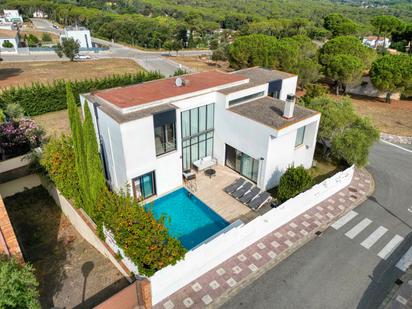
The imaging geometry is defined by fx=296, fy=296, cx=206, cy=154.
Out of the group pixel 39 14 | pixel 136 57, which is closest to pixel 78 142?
pixel 136 57

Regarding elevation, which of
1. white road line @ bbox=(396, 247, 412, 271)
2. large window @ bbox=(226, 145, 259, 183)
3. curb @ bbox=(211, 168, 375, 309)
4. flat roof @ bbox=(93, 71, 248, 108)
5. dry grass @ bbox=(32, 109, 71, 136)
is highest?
flat roof @ bbox=(93, 71, 248, 108)

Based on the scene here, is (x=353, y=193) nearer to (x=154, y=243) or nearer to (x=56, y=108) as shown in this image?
(x=154, y=243)

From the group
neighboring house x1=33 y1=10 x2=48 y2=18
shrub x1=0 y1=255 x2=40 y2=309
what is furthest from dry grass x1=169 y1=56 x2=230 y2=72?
neighboring house x1=33 y1=10 x2=48 y2=18

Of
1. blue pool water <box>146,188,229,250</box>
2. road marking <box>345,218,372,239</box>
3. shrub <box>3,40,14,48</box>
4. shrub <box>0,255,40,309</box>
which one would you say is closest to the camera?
shrub <box>0,255,40,309</box>

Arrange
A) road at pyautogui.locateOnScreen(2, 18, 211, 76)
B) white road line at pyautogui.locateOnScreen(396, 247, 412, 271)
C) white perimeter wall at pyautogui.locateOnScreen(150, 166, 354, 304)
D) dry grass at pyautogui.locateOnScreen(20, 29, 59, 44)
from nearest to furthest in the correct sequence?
white perimeter wall at pyautogui.locateOnScreen(150, 166, 354, 304) < white road line at pyautogui.locateOnScreen(396, 247, 412, 271) < road at pyautogui.locateOnScreen(2, 18, 211, 76) < dry grass at pyautogui.locateOnScreen(20, 29, 59, 44)

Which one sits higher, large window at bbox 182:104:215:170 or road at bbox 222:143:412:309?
large window at bbox 182:104:215:170

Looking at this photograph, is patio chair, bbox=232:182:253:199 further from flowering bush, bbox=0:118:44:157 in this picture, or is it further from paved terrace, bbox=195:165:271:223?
flowering bush, bbox=0:118:44:157

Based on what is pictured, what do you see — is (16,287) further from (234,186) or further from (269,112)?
(269,112)
